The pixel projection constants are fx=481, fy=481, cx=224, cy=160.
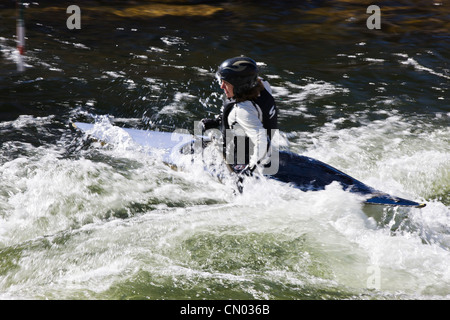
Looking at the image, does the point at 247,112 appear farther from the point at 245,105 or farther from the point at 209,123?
the point at 209,123

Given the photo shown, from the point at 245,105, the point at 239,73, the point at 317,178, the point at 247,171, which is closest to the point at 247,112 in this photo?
the point at 245,105

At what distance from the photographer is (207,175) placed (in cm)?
463

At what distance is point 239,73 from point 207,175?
3.93 feet

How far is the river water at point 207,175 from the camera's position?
3521 millimetres

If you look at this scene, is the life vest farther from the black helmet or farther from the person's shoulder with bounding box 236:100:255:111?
the black helmet

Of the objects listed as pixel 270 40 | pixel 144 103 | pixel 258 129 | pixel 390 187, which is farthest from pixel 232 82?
pixel 270 40

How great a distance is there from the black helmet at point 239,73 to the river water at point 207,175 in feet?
3.14

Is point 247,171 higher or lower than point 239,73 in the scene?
lower

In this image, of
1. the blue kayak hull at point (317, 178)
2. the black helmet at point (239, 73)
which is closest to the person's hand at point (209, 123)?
the blue kayak hull at point (317, 178)

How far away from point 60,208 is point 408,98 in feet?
18.0

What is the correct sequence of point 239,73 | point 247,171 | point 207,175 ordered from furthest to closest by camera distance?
point 207,175 → point 247,171 → point 239,73

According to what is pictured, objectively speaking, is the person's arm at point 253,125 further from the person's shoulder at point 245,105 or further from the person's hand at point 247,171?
the person's hand at point 247,171

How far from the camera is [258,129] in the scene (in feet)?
12.8

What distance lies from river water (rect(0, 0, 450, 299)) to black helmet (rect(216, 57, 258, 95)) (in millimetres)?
959
